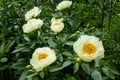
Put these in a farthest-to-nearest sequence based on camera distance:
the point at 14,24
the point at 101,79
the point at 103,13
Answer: the point at 103,13
the point at 14,24
the point at 101,79

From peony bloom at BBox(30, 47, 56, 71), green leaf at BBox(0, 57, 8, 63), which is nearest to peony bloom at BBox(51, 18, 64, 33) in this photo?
peony bloom at BBox(30, 47, 56, 71)

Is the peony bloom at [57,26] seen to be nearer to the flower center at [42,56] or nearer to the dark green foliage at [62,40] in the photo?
the dark green foliage at [62,40]

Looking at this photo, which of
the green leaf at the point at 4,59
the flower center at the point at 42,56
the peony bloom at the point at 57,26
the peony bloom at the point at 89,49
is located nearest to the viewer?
the peony bloom at the point at 89,49

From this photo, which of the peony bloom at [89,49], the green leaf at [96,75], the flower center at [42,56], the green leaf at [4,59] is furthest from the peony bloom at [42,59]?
the green leaf at [4,59]

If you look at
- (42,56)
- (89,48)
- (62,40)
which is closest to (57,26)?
(62,40)

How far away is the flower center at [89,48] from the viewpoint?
7.24ft

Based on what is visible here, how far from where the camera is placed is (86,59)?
220 cm

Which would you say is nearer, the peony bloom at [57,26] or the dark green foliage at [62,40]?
the dark green foliage at [62,40]

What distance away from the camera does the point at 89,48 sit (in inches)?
88.1

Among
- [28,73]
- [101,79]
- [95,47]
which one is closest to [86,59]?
[95,47]

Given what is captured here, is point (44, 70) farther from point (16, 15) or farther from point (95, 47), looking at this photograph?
point (16, 15)

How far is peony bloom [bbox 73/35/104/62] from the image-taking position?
85.9 inches

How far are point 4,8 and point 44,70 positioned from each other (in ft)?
4.64

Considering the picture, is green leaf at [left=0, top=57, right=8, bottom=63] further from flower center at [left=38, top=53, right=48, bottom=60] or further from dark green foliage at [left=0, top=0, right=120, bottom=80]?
flower center at [left=38, top=53, right=48, bottom=60]
